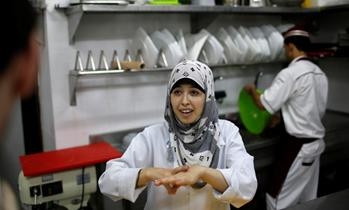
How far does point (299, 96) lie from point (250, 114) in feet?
1.53

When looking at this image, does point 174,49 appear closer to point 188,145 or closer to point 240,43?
point 240,43

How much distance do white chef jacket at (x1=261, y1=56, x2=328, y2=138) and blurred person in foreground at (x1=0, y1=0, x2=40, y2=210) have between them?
197cm

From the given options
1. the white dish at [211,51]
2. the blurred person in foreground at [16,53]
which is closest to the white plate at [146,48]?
the white dish at [211,51]

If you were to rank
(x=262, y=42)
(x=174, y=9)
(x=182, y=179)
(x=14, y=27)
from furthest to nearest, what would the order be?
(x=262, y=42) < (x=174, y=9) < (x=182, y=179) < (x=14, y=27)

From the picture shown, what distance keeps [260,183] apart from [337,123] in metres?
0.80

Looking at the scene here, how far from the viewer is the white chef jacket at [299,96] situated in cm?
217

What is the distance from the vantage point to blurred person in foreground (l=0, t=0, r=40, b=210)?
329 millimetres

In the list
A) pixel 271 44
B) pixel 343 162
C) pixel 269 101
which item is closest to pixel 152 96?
pixel 269 101

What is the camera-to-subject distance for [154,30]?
7.49 ft

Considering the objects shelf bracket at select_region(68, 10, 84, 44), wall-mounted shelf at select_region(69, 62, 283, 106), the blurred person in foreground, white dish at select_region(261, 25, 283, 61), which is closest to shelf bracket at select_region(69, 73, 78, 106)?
wall-mounted shelf at select_region(69, 62, 283, 106)

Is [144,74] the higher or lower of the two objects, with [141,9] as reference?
lower

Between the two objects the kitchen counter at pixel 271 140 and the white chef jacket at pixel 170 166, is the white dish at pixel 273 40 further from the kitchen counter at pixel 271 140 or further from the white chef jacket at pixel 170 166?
the white chef jacket at pixel 170 166

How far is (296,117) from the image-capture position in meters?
2.21

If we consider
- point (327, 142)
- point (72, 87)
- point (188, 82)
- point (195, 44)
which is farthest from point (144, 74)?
point (327, 142)
